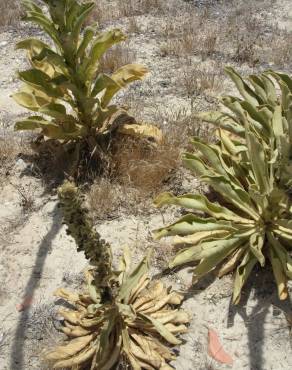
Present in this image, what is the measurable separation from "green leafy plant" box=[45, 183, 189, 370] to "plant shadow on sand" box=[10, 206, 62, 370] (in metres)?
0.27

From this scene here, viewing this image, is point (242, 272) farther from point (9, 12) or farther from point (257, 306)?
point (9, 12)

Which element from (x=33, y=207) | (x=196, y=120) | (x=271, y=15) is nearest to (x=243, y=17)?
(x=271, y=15)

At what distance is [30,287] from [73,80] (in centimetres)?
156

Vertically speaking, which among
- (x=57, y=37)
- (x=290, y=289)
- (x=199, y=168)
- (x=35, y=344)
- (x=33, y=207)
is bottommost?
(x=35, y=344)

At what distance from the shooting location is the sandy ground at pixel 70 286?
2707 mm

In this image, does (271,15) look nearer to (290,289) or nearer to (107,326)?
(290,289)

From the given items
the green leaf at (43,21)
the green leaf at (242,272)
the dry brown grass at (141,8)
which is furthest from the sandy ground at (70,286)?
the dry brown grass at (141,8)

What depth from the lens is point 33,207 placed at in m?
3.69

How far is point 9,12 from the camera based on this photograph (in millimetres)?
6930

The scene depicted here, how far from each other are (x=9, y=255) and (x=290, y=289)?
1.95 meters

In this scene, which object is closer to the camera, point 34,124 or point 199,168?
point 199,168

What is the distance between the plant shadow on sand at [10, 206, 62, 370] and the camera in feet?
9.20

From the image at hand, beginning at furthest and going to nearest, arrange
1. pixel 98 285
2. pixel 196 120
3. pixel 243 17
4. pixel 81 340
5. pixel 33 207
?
1. pixel 243 17
2. pixel 196 120
3. pixel 33 207
4. pixel 81 340
5. pixel 98 285

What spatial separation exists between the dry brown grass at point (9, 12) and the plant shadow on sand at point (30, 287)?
13.8ft
